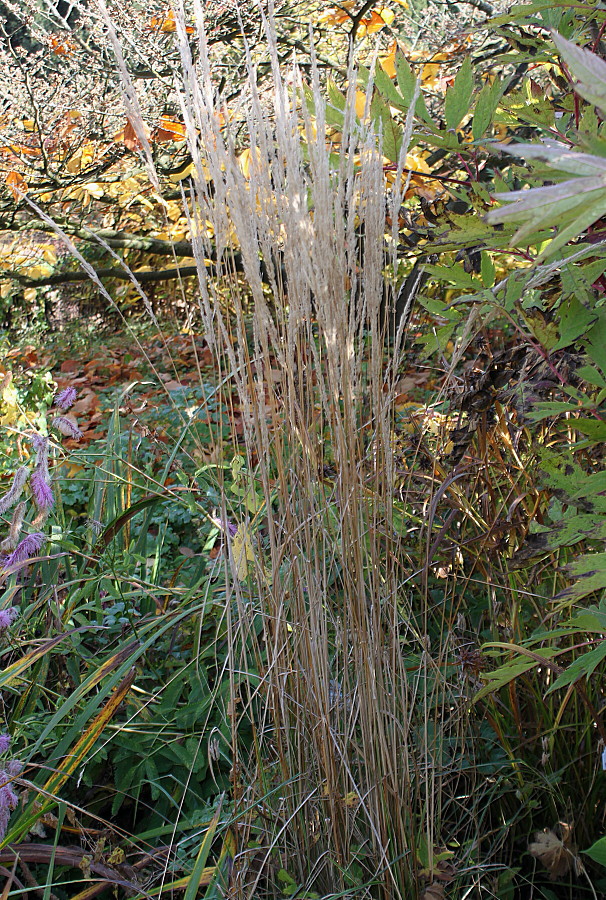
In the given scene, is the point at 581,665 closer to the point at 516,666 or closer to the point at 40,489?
the point at 516,666

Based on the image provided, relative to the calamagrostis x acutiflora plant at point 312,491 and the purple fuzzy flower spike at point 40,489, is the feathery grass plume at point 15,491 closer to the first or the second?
the purple fuzzy flower spike at point 40,489

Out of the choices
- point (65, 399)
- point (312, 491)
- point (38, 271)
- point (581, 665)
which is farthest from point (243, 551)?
point (38, 271)

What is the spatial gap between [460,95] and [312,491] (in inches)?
26.9

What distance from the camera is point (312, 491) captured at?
48.4 inches

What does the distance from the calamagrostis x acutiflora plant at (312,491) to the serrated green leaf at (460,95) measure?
147 millimetres

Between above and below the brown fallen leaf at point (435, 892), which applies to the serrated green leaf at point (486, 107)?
above

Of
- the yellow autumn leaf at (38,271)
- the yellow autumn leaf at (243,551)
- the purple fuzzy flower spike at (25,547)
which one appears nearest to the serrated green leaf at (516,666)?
the yellow autumn leaf at (243,551)

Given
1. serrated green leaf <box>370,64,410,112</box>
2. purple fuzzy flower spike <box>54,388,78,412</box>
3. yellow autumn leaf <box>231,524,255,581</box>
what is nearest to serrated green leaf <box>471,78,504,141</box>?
serrated green leaf <box>370,64,410,112</box>

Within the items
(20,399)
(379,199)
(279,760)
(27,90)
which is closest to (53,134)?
(27,90)

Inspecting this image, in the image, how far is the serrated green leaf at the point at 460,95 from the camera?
1203 mm

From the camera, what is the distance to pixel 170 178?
392 cm

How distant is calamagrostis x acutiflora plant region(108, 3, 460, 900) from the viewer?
1.11 m

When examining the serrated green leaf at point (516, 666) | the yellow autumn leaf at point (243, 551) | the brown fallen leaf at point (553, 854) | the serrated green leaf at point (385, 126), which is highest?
the serrated green leaf at point (385, 126)

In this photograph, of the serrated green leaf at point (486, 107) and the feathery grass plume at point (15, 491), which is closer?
the serrated green leaf at point (486, 107)
